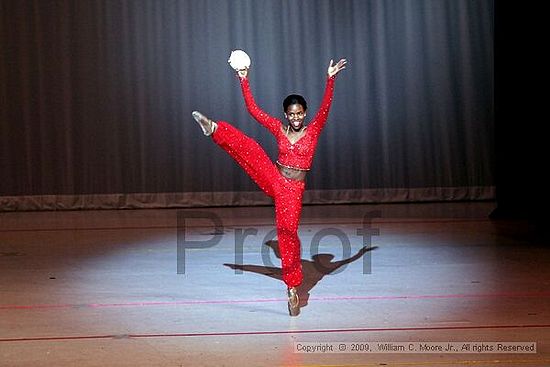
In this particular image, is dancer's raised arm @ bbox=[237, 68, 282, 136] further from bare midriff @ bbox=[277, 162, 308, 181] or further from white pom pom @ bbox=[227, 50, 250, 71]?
bare midriff @ bbox=[277, 162, 308, 181]

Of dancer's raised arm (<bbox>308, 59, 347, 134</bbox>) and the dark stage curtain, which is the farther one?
the dark stage curtain

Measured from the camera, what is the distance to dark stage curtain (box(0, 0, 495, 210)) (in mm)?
8711

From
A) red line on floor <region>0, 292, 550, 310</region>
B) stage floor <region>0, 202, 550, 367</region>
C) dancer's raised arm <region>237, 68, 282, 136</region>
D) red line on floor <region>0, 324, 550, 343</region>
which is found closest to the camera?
stage floor <region>0, 202, 550, 367</region>

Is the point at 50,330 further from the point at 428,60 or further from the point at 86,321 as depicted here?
the point at 428,60

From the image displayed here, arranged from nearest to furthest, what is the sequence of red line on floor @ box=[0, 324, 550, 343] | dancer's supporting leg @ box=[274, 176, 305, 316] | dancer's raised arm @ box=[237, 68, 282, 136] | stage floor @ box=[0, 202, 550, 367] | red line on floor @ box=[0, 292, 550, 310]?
stage floor @ box=[0, 202, 550, 367] → red line on floor @ box=[0, 324, 550, 343] → dancer's supporting leg @ box=[274, 176, 305, 316] → dancer's raised arm @ box=[237, 68, 282, 136] → red line on floor @ box=[0, 292, 550, 310]

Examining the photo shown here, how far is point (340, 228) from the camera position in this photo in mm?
6824

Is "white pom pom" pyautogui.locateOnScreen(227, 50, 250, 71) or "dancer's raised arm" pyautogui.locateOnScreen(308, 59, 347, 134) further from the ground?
"white pom pom" pyautogui.locateOnScreen(227, 50, 250, 71)

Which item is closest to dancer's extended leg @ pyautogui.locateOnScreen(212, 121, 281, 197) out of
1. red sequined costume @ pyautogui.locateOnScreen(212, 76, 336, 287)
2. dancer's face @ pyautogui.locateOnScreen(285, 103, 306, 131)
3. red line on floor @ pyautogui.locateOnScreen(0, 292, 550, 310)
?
red sequined costume @ pyautogui.locateOnScreen(212, 76, 336, 287)

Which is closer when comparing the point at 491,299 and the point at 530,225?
the point at 491,299

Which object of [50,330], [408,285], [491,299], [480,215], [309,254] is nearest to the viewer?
[50,330]

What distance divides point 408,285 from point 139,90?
489cm

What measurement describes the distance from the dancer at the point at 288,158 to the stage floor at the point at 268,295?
0.27 metres

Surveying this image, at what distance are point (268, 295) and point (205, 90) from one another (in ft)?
15.5

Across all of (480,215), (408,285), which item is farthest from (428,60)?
(408,285)
